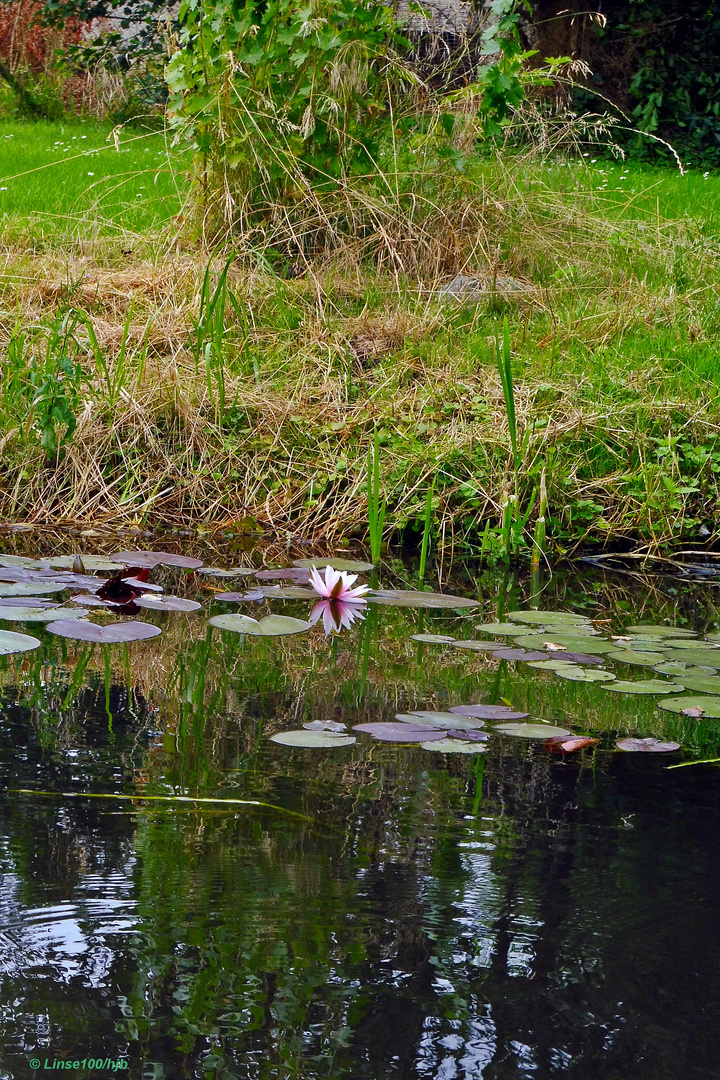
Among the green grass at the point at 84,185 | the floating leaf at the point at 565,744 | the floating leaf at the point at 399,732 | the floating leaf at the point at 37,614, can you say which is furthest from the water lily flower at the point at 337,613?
the green grass at the point at 84,185

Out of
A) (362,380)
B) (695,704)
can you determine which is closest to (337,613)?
(695,704)

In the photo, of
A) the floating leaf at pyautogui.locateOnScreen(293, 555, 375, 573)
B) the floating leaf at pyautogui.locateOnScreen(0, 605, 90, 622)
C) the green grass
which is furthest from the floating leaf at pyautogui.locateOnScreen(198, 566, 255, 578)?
the green grass

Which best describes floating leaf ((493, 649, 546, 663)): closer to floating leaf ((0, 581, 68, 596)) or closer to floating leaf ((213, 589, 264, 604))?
floating leaf ((213, 589, 264, 604))

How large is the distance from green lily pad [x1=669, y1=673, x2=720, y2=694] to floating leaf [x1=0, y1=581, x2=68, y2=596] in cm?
139

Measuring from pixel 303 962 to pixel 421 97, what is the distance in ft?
14.7

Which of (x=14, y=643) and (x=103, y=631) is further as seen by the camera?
(x=103, y=631)

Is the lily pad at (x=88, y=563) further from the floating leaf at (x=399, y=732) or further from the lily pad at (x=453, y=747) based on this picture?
the lily pad at (x=453, y=747)

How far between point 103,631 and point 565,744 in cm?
97

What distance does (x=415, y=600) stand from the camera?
271 centimetres

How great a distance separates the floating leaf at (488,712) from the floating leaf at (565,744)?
0.10 metres

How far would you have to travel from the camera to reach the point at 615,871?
146 cm

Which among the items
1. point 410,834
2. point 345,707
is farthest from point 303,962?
point 345,707

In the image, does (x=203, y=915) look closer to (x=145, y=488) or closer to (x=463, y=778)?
(x=463, y=778)

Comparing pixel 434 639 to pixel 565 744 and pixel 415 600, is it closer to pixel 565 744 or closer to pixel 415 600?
pixel 415 600
